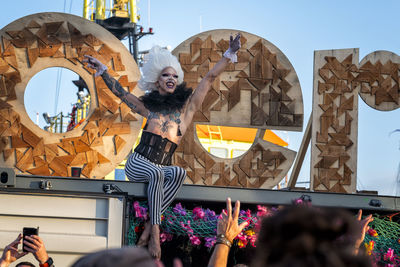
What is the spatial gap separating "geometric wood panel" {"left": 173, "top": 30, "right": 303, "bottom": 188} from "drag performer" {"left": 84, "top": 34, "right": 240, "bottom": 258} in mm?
947

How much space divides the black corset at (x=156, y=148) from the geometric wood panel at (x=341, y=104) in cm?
196

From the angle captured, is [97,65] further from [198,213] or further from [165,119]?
[198,213]

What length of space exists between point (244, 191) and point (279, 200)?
316mm

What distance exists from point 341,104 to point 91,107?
2.74m

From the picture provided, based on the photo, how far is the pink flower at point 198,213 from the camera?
5.00 meters

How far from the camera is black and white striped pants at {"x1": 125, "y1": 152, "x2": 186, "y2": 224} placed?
4.77 metres

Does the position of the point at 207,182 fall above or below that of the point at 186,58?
below

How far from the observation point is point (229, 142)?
11.1 metres

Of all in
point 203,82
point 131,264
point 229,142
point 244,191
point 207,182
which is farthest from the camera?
point 229,142

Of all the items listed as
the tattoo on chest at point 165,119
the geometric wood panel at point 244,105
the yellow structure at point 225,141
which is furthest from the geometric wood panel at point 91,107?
the yellow structure at point 225,141

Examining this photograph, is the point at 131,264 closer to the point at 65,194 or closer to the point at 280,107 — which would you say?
the point at 65,194

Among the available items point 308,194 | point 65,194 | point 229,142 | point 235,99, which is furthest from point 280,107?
point 229,142

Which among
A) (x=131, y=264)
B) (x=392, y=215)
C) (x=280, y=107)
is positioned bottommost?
(x=392, y=215)

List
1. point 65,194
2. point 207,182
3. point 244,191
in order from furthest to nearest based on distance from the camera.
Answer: point 207,182 → point 244,191 → point 65,194
